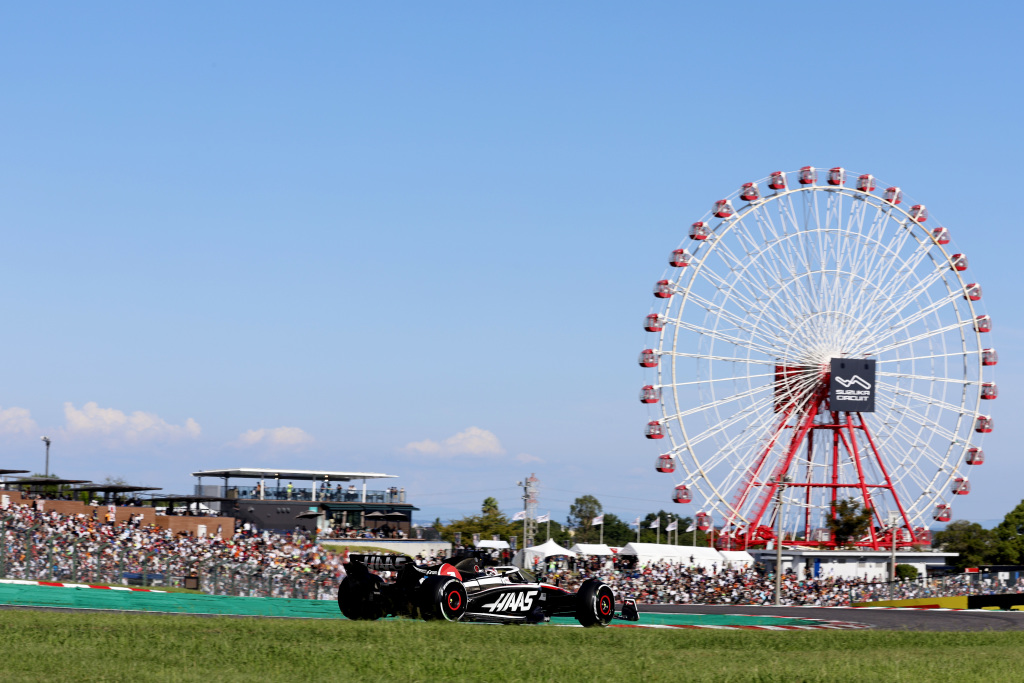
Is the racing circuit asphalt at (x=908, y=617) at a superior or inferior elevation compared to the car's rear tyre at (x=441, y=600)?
inferior

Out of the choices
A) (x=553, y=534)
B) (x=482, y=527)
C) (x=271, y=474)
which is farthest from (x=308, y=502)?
(x=553, y=534)

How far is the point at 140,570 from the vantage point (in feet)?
115

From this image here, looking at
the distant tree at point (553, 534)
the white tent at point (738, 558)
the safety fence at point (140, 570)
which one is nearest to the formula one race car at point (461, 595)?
the safety fence at point (140, 570)

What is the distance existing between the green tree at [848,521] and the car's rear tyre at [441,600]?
50.9m

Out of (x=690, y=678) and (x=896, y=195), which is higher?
(x=896, y=195)

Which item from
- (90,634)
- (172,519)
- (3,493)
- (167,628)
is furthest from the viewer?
(172,519)

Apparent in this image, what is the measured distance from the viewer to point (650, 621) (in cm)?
3052

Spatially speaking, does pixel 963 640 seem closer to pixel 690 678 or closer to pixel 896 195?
pixel 690 678

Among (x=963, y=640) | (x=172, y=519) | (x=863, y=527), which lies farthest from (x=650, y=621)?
(x=863, y=527)

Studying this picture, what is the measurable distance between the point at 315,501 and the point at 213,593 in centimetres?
3731

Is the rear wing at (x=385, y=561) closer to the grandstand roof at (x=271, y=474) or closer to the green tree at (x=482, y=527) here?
the grandstand roof at (x=271, y=474)

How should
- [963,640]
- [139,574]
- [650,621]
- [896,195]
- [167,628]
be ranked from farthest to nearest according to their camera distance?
[896,195] < [139,574] < [650,621] < [963,640] < [167,628]

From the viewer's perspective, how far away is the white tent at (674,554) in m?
60.5

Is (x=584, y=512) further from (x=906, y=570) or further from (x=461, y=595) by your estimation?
(x=461, y=595)
